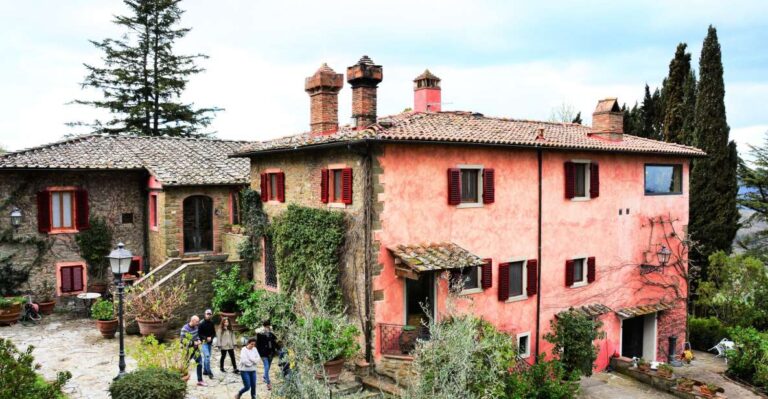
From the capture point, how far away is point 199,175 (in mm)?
21156

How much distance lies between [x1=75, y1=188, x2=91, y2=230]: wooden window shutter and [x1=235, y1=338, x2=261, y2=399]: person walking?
1223 centimetres

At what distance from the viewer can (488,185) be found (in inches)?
617

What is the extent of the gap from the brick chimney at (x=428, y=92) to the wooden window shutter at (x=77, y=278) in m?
13.7

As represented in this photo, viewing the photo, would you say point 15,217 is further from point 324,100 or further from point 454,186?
point 454,186

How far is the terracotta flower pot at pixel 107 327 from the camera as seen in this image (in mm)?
16672

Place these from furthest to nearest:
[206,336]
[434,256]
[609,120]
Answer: [609,120]
[434,256]
[206,336]

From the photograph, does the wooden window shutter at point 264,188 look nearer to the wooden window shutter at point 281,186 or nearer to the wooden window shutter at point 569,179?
the wooden window shutter at point 281,186

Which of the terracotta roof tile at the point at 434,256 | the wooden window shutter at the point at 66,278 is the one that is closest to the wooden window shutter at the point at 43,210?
the wooden window shutter at the point at 66,278

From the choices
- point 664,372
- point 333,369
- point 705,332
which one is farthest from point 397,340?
point 705,332

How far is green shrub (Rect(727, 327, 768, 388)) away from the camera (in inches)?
715

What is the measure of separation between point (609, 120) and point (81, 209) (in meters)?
19.0

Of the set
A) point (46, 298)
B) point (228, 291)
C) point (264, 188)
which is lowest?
point (46, 298)

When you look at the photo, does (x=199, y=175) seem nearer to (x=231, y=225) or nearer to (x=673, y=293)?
(x=231, y=225)

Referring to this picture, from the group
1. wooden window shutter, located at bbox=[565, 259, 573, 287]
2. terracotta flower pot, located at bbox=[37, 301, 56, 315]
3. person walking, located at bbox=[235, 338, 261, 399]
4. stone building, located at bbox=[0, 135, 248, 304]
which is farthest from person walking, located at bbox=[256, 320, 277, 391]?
terracotta flower pot, located at bbox=[37, 301, 56, 315]
